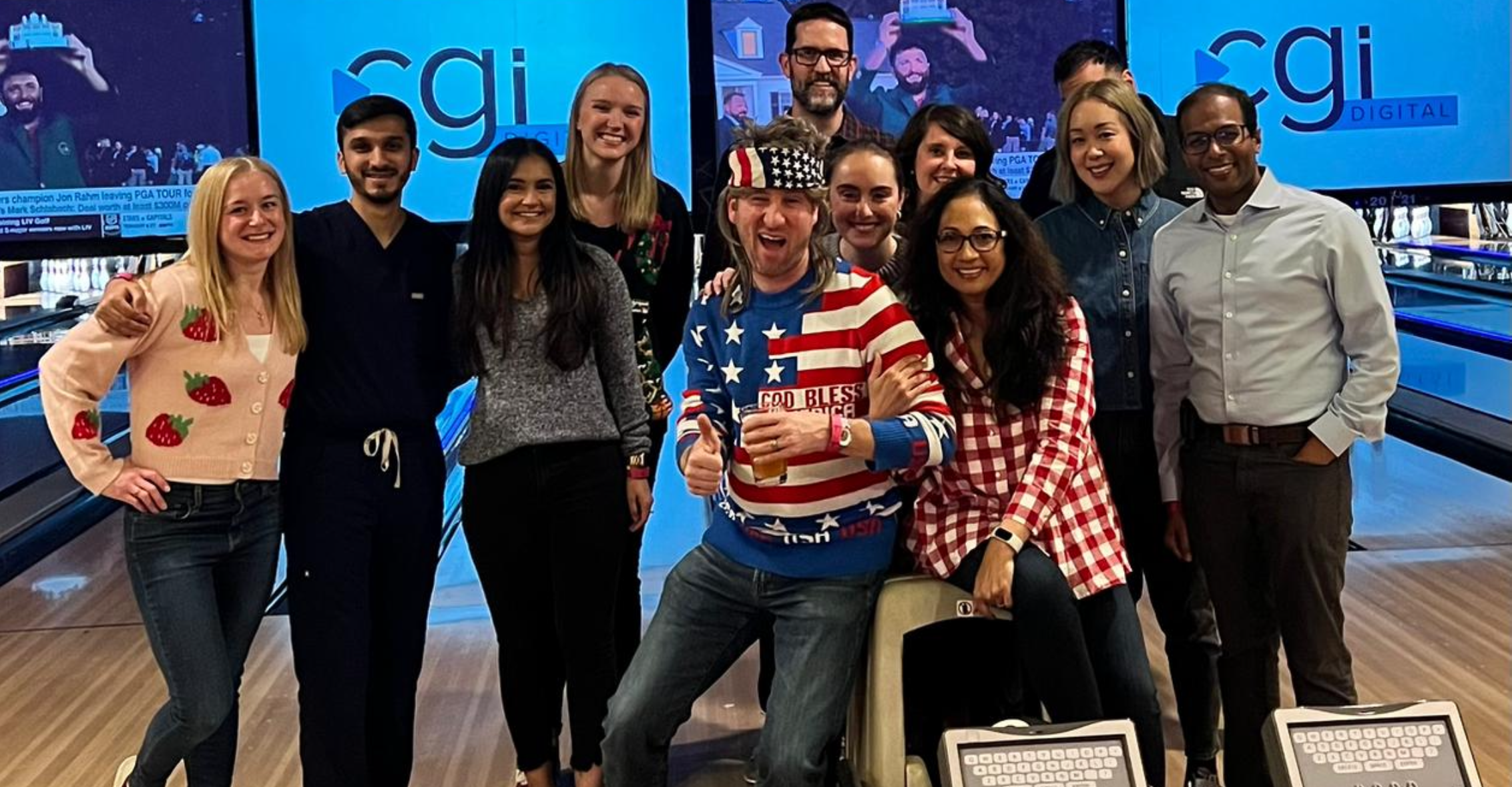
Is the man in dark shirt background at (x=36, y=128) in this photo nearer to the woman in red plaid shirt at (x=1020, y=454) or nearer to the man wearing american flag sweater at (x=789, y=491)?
the man wearing american flag sweater at (x=789, y=491)

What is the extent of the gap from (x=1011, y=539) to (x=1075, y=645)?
0.18m

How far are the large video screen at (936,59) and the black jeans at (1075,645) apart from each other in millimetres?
2216

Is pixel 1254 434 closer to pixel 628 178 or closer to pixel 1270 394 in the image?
pixel 1270 394

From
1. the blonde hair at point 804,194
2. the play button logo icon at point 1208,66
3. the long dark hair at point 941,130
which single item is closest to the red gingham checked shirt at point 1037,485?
the blonde hair at point 804,194

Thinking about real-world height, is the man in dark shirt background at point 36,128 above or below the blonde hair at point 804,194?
above

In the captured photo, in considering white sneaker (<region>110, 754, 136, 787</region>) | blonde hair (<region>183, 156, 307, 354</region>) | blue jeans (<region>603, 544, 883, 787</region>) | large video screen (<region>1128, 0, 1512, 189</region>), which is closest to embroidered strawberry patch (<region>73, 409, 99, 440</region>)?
blonde hair (<region>183, 156, 307, 354</region>)

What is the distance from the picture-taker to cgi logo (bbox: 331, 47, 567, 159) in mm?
4168

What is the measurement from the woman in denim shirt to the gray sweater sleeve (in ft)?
2.48

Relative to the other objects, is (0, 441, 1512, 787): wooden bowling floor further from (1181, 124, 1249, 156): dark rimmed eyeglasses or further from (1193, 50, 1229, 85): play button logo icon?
(1193, 50, 1229, 85): play button logo icon

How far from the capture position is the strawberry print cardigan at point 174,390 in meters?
2.24

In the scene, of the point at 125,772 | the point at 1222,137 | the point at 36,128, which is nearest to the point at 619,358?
the point at 1222,137

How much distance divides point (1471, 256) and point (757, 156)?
703 centimetres

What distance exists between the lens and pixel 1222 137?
7.49 feet

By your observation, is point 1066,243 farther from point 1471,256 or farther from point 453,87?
point 1471,256
